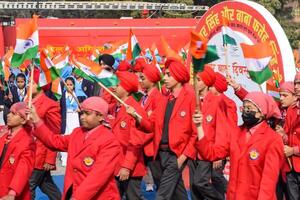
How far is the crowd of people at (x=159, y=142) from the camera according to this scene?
5.80 metres

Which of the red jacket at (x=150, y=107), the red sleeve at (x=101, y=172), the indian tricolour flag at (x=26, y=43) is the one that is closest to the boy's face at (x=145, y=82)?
the red jacket at (x=150, y=107)

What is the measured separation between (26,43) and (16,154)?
1047 millimetres

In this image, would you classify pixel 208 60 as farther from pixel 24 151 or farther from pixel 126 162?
pixel 126 162

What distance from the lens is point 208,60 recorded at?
18.0 ft

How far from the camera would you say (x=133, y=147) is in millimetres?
8031

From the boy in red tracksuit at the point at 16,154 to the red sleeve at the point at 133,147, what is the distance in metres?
1.51

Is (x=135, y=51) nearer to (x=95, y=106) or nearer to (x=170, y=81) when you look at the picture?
(x=170, y=81)

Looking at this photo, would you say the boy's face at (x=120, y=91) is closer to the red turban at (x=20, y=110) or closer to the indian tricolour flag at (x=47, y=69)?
the indian tricolour flag at (x=47, y=69)

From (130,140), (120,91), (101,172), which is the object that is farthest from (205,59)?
(130,140)

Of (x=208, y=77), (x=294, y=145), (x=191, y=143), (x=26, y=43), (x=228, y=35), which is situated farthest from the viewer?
(x=228, y=35)

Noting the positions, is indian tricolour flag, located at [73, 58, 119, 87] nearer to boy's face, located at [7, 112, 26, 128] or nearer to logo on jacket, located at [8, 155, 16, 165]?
boy's face, located at [7, 112, 26, 128]

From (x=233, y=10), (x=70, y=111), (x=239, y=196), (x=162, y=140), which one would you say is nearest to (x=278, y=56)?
(x=233, y=10)

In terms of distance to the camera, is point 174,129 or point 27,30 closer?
point 27,30

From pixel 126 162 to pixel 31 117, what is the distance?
2059mm
